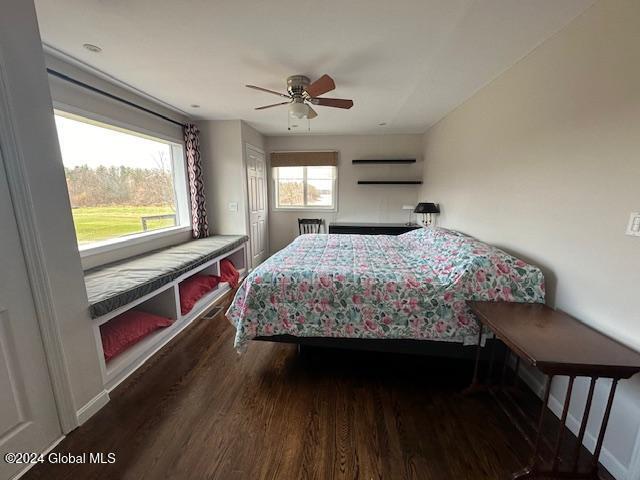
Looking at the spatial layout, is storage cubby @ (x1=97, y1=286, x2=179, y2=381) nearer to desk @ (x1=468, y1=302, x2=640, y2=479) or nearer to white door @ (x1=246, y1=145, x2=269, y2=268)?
white door @ (x1=246, y1=145, x2=269, y2=268)

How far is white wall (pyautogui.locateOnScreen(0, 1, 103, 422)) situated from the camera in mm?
1190

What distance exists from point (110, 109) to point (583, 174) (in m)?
3.74

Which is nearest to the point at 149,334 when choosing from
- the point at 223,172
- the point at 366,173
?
the point at 223,172

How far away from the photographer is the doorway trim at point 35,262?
116 centimetres

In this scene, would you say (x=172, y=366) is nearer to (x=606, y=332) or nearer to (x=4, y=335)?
(x=4, y=335)

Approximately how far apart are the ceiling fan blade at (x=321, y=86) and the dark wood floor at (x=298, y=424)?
→ 2.26 meters

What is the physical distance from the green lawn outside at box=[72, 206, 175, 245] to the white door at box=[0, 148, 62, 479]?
1.11 m

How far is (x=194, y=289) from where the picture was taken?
2861 millimetres

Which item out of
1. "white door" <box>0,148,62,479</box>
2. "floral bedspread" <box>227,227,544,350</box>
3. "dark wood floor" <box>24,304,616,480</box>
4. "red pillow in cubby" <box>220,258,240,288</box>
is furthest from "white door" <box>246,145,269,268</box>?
"white door" <box>0,148,62,479</box>

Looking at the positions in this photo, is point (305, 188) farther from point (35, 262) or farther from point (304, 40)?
point (35, 262)

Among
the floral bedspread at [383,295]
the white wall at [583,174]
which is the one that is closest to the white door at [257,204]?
the floral bedspread at [383,295]

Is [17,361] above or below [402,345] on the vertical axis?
above

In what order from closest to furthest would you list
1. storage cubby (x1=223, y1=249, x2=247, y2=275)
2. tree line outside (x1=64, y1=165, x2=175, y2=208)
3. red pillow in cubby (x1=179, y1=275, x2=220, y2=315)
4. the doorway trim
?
the doorway trim < tree line outside (x1=64, y1=165, x2=175, y2=208) < red pillow in cubby (x1=179, y1=275, x2=220, y2=315) < storage cubby (x1=223, y1=249, x2=247, y2=275)

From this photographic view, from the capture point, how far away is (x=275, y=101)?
2.92m
